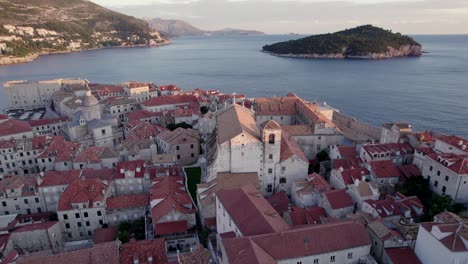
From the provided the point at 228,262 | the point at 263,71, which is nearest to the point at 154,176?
the point at 228,262

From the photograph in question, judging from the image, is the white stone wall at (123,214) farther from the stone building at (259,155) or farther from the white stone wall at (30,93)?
the white stone wall at (30,93)

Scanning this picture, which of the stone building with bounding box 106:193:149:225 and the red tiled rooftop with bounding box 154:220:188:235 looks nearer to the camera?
the red tiled rooftop with bounding box 154:220:188:235

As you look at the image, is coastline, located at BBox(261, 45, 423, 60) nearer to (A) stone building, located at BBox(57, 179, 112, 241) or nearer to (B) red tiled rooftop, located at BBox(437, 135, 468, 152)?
(B) red tiled rooftop, located at BBox(437, 135, 468, 152)

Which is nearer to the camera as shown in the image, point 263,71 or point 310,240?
point 310,240

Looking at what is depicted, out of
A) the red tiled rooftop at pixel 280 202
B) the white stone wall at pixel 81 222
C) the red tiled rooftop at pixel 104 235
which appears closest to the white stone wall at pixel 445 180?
the red tiled rooftop at pixel 280 202

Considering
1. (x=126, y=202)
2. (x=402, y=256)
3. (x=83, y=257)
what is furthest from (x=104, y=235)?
(x=402, y=256)

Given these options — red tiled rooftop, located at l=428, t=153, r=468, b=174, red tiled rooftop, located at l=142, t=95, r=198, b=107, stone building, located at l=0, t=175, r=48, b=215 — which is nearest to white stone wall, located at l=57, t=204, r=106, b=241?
stone building, located at l=0, t=175, r=48, b=215

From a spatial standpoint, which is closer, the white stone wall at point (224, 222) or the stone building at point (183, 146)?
the white stone wall at point (224, 222)

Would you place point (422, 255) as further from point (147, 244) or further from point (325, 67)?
point (325, 67)
